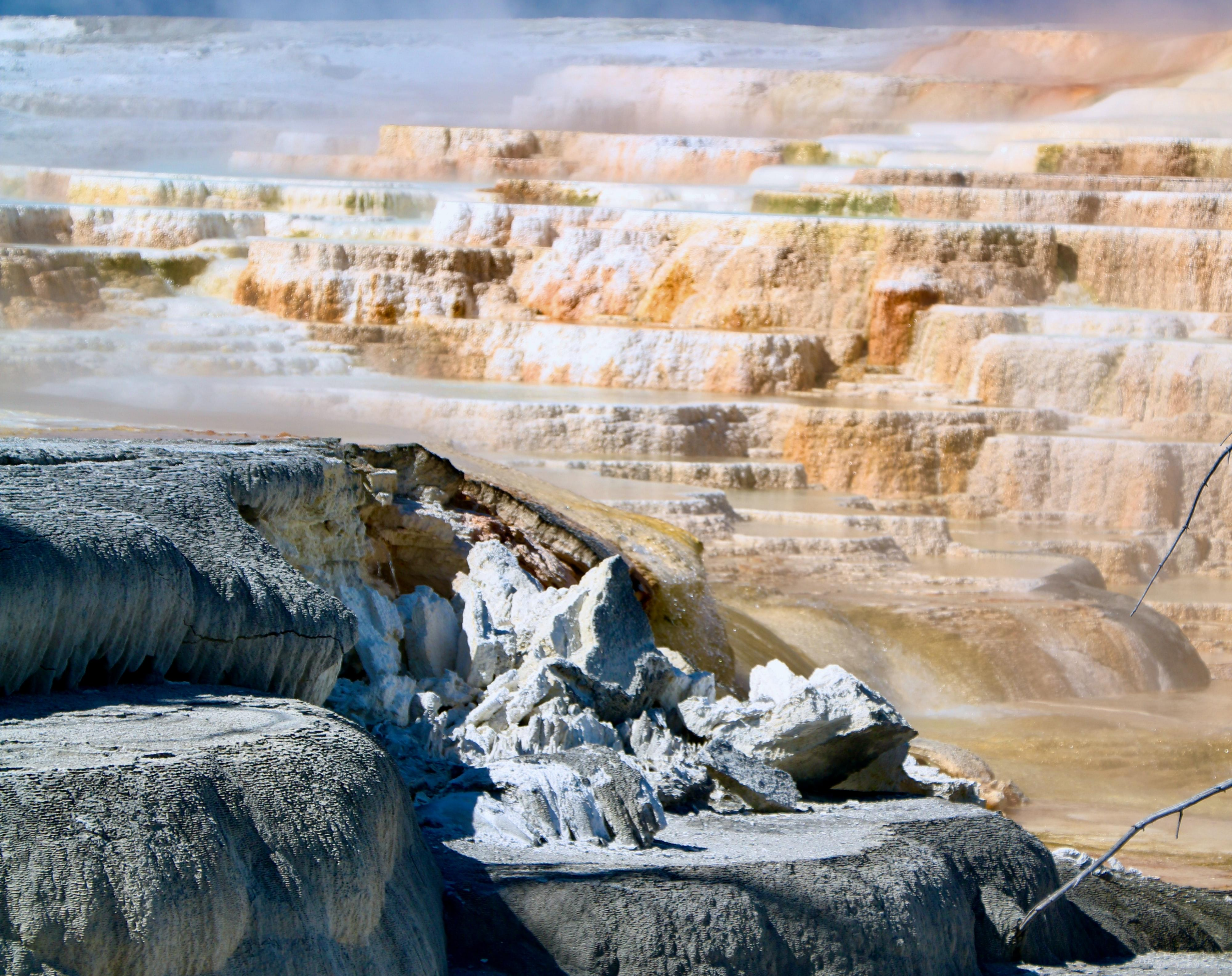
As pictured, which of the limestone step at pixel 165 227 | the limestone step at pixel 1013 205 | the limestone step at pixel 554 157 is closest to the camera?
the limestone step at pixel 1013 205

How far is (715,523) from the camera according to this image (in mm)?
8148

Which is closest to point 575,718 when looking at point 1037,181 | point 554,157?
point 1037,181

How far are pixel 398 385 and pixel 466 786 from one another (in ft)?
27.3

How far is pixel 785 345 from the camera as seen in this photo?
1190 cm

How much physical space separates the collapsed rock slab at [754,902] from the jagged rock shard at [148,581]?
43 cm

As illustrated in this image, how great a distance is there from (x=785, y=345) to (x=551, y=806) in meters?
9.40

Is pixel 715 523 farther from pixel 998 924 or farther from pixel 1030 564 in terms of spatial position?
pixel 998 924

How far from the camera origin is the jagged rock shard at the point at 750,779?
3178mm

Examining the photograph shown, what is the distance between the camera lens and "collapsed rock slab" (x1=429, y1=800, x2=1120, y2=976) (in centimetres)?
231

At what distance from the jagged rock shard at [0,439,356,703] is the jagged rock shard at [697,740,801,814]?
2.85 feet

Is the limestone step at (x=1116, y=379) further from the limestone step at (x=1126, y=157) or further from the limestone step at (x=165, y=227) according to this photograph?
the limestone step at (x=165, y=227)

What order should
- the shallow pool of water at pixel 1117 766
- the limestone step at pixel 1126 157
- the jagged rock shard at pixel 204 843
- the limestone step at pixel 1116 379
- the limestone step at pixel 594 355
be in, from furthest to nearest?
1. the limestone step at pixel 1126 157
2. the limestone step at pixel 594 355
3. the limestone step at pixel 1116 379
4. the shallow pool of water at pixel 1117 766
5. the jagged rock shard at pixel 204 843

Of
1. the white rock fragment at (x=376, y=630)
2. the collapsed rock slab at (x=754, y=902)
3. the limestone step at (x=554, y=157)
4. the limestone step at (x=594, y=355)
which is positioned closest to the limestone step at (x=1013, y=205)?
the limestone step at (x=554, y=157)

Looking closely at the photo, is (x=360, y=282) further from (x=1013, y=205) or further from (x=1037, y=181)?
(x=1037, y=181)
